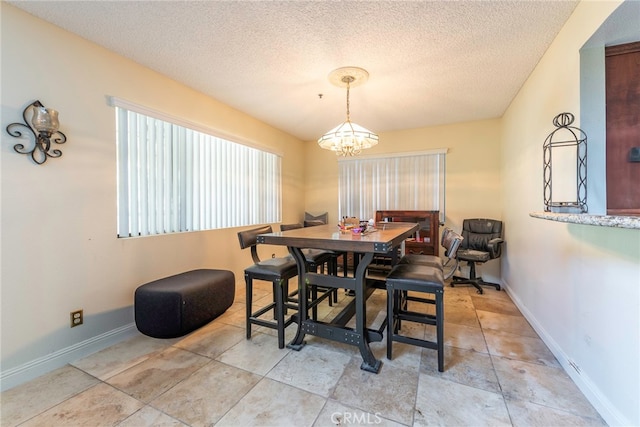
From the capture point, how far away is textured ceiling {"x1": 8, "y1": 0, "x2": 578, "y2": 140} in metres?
1.79

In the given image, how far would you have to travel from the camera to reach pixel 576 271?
1731 mm

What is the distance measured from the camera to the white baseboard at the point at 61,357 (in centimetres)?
173

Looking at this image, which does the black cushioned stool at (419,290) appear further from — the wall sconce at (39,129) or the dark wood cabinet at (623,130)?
the wall sconce at (39,129)

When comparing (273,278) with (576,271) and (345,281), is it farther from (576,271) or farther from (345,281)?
(576,271)

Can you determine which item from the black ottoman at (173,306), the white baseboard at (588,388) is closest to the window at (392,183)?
the white baseboard at (588,388)

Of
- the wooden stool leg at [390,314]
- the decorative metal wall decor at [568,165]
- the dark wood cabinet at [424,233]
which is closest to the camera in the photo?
the decorative metal wall decor at [568,165]

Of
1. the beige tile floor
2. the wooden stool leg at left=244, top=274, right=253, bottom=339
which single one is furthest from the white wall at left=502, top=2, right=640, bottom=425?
the wooden stool leg at left=244, top=274, right=253, bottom=339

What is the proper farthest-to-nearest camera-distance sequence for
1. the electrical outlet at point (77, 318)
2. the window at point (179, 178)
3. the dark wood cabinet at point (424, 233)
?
the dark wood cabinet at point (424, 233)
the window at point (179, 178)
the electrical outlet at point (77, 318)

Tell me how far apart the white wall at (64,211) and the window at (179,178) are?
116 millimetres

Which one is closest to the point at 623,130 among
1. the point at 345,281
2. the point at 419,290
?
the point at 419,290

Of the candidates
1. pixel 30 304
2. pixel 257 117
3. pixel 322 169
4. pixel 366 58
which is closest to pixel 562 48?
pixel 366 58

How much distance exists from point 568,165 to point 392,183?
9.54 feet

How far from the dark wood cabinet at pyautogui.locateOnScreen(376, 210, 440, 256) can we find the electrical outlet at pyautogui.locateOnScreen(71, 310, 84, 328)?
13.0 ft

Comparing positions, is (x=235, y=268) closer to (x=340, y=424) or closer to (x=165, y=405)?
(x=165, y=405)
